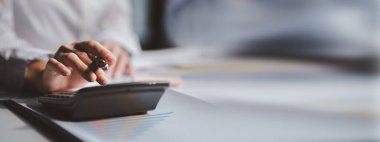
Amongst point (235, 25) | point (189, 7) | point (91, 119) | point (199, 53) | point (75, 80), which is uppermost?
point (189, 7)

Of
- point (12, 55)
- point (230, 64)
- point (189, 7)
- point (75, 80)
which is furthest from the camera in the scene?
point (189, 7)

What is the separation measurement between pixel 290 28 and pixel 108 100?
0.73 meters

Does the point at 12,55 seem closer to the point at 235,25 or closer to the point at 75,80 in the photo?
the point at 75,80

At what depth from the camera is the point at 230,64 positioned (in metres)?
1.10

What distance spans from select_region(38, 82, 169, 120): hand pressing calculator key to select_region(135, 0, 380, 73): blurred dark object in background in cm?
52

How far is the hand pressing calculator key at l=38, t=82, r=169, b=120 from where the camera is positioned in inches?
19.6

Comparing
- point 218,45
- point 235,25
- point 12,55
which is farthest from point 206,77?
point 218,45

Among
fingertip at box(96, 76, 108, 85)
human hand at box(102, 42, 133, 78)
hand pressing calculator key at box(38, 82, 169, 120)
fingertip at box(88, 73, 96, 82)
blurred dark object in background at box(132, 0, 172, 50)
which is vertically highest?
blurred dark object in background at box(132, 0, 172, 50)

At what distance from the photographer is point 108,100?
51cm

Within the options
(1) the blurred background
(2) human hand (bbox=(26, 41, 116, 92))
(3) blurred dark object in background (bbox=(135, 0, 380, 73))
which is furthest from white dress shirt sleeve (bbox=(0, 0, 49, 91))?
(3) blurred dark object in background (bbox=(135, 0, 380, 73))

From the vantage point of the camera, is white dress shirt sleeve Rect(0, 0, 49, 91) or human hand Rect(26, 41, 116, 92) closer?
human hand Rect(26, 41, 116, 92)

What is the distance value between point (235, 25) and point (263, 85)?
1.87ft

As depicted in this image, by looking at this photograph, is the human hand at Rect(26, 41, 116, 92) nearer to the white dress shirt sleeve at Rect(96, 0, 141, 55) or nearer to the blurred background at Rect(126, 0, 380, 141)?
the blurred background at Rect(126, 0, 380, 141)

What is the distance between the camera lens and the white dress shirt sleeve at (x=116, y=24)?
110 cm
